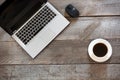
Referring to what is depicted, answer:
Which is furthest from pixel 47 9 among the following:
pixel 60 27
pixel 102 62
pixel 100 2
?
pixel 102 62

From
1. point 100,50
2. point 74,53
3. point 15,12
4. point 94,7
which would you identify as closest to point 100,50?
point 100,50

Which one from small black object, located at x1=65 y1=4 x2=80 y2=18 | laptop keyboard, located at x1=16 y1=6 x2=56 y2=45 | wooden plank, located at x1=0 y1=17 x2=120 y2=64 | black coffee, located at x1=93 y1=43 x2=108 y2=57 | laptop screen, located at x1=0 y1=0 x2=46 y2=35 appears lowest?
black coffee, located at x1=93 y1=43 x2=108 y2=57

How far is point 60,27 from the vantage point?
4.19ft

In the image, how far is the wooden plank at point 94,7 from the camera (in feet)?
4.24

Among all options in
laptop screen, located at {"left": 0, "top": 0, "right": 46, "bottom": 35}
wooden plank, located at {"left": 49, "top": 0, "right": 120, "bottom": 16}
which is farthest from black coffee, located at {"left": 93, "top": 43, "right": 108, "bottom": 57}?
laptop screen, located at {"left": 0, "top": 0, "right": 46, "bottom": 35}

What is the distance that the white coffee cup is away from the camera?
119 centimetres

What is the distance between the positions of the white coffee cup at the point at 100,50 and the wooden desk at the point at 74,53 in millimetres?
37

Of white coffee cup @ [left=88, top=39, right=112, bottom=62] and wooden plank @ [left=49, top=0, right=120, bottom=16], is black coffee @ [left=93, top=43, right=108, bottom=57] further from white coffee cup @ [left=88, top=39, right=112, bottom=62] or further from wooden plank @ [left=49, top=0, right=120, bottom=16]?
wooden plank @ [left=49, top=0, right=120, bottom=16]

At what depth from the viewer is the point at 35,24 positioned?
50.4 inches

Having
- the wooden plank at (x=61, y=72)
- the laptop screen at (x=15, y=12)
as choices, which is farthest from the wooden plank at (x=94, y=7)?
the wooden plank at (x=61, y=72)

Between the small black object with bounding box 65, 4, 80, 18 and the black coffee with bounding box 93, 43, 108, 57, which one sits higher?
the small black object with bounding box 65, 4, 80, 18

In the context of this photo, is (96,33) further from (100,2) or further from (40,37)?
(40,37)

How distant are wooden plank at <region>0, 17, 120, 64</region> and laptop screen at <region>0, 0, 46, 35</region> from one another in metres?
0.08

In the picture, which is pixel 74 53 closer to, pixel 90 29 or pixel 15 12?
pixel 90 29
